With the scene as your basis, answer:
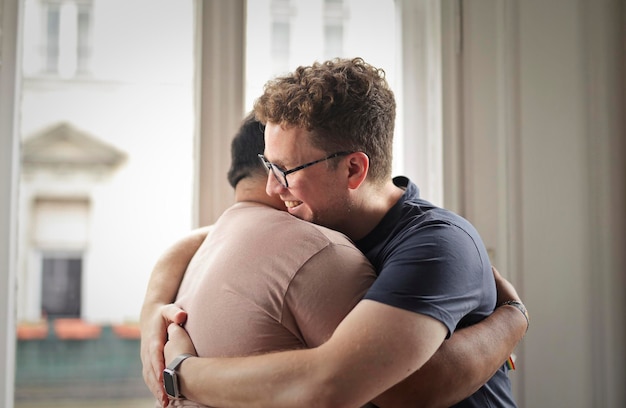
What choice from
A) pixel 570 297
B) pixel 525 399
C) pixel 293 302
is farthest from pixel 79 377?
pixel 570 297

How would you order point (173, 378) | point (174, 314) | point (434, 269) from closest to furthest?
point (434, 269) → point (173, 378) → point (174, 314)

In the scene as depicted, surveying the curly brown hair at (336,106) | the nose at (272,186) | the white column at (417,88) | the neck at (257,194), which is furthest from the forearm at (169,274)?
the white column at (417,88)

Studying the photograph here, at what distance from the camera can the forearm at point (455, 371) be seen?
132cm

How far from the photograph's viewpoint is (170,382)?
56.2 inches

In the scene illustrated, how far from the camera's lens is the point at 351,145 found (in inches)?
63.1

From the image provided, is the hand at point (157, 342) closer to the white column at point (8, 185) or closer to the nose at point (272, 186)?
the nose at point (272, 186)

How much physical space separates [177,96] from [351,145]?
1012 mm

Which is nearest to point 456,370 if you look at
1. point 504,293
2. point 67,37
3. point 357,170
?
point 504,293

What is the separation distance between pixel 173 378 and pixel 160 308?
10.5 inches

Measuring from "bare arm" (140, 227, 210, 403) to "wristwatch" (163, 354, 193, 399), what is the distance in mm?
106

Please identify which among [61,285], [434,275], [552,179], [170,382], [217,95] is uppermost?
[217,95]

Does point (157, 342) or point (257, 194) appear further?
point (257, 194)

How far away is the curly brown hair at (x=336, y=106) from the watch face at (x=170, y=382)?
580 millimetres

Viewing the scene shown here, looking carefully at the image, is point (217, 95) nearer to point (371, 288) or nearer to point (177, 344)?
point (177, 344)
